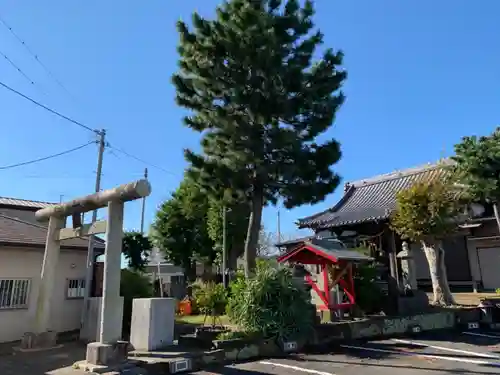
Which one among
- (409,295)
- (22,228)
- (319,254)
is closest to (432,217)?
(409,295)

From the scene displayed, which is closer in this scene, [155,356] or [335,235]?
[155,356]

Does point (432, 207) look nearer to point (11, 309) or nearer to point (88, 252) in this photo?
point (88, 252)

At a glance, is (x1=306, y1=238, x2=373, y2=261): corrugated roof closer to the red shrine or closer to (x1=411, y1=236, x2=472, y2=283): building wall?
the red shrine

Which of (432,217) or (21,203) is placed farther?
(21,203)

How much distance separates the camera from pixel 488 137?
11.5 meters

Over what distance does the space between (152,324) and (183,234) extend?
15459mm

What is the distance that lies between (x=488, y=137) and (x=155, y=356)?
10.8 meters

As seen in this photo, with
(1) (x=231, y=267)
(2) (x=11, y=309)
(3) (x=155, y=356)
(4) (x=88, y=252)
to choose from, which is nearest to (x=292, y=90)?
(3) (x=155, y=356)

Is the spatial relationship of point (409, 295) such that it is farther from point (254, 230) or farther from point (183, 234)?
point (183, 234)

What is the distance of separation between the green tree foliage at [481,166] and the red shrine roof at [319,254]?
3.83m

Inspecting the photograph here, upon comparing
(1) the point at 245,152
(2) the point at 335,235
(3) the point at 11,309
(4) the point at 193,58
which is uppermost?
(4) the point at 193,58

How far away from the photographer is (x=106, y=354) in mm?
7020

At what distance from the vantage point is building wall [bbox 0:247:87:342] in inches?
430

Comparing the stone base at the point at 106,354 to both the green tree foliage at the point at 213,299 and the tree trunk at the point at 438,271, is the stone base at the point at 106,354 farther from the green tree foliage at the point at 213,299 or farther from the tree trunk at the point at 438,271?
the tree trunk at the point at 438,271
